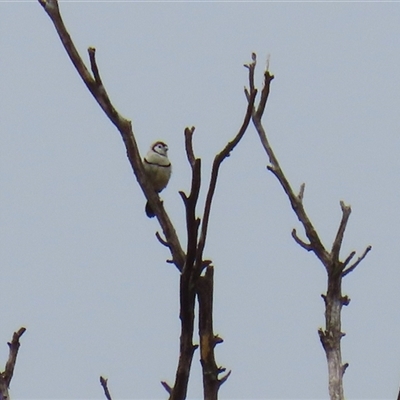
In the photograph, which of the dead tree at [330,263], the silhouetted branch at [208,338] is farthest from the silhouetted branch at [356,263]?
the silhouetted branch at [208,338]

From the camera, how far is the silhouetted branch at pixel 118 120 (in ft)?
12.7

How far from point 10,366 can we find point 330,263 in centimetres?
253

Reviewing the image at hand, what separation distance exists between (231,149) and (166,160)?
619cm

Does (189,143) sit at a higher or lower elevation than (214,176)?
higher

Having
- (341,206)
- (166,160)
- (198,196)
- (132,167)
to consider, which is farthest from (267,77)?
(166,160)

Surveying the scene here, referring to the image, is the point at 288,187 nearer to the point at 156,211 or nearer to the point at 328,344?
the point at 328,344

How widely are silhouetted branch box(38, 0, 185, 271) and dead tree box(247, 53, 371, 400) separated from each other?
865 millimetres

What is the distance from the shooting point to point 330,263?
5.68 meters

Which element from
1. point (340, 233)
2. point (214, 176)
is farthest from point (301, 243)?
point (214, 176)

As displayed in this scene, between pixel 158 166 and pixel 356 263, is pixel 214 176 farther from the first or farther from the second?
pixel 158 166

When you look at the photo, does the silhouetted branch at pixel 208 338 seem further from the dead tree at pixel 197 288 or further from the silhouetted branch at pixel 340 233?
the silhouetted branch at pixel 340 233

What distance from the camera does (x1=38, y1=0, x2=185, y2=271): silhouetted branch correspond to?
12.7 feet

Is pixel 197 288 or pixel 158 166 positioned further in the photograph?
pixel 158 166

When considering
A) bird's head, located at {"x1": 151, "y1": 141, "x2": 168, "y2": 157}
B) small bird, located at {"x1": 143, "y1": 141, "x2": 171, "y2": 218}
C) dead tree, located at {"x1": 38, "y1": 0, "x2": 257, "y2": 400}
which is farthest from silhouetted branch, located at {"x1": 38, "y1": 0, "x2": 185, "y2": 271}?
bird's head, located at {"x1": 151, "y1": 141, "x2": 168, "y2": 157}
